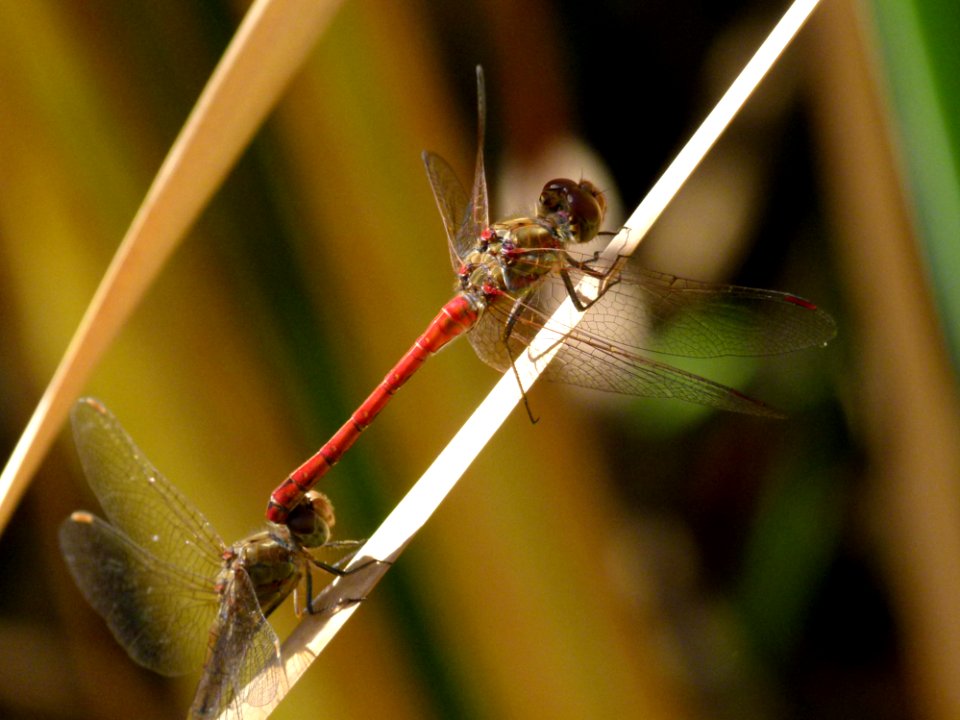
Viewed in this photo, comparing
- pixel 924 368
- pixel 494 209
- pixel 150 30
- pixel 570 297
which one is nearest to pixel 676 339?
pixel 570 297

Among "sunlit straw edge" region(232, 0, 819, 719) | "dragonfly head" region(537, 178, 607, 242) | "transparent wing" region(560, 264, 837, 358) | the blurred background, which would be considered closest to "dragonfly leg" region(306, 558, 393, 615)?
"sunlit straw edge" region(232, 0, 819, 719)

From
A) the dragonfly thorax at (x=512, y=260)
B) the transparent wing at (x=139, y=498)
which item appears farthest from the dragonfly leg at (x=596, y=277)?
the transparent wing at (x=139, y=498)

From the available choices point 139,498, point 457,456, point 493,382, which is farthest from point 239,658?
point 493,382

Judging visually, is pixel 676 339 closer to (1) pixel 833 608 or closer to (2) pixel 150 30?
(1) pixel 833 608

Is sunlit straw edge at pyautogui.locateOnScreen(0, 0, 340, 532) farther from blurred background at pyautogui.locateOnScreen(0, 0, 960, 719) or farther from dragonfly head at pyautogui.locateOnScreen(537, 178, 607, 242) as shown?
dragonfly head at pyautogui.locateOnScreen(537, 178, 607, 242)

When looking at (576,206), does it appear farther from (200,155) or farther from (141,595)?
(141,595)

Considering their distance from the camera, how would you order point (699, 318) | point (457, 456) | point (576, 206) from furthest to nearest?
point (576, 206) → point (699, 318) → point (457, 456)
